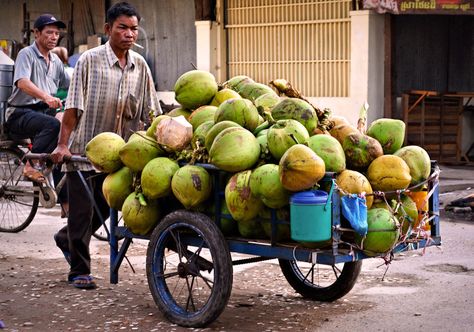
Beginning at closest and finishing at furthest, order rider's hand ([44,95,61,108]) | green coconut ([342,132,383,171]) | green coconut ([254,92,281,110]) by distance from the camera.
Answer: green coconut ([342,132,383,171])
green coconut ([254,92,281,110])
rider's hand ([44,95,61,108])

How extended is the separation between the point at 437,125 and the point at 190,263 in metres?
9.59

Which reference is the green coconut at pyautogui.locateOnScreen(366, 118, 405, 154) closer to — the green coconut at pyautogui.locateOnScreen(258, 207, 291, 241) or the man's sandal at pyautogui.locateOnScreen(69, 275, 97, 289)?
the green coconut at pyautogui.locateOnScreen(258, 207, 291, 241)

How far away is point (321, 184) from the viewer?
4.99m

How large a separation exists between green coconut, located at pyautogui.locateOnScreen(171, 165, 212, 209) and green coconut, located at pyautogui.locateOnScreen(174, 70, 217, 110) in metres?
0.72

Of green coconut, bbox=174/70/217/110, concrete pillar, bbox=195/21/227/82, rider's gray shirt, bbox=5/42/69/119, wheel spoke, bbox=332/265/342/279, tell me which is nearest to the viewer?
green coconut, bbox=174/70/217/110

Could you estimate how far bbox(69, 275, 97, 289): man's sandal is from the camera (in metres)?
6.42

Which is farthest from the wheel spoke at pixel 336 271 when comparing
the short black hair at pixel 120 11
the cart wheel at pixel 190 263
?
the short black hair at pixel 120 11

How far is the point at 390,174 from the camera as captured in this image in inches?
202

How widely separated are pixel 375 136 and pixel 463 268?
6.70 ft

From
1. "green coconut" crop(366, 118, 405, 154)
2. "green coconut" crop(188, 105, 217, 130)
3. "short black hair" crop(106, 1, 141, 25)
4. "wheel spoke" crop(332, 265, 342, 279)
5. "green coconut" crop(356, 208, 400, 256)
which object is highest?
"short black hair" crop(106, 1, 141, 25)

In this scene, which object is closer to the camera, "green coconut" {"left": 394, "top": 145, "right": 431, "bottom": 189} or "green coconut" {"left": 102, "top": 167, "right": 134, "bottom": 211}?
"green coconut" {"left": 394, "top": 145, "right": 431, "bottom": 189}

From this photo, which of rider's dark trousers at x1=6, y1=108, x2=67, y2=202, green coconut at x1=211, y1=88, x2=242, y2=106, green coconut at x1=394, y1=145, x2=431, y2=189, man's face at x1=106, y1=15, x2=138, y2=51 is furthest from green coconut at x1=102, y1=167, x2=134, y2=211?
rider's dark trousers at x1=6, y1=108, x2=67, y2=202

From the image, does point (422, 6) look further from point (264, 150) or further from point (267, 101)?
point (264, 150)

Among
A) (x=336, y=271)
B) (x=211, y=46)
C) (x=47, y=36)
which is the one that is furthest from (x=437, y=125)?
(x=336, y=271)
